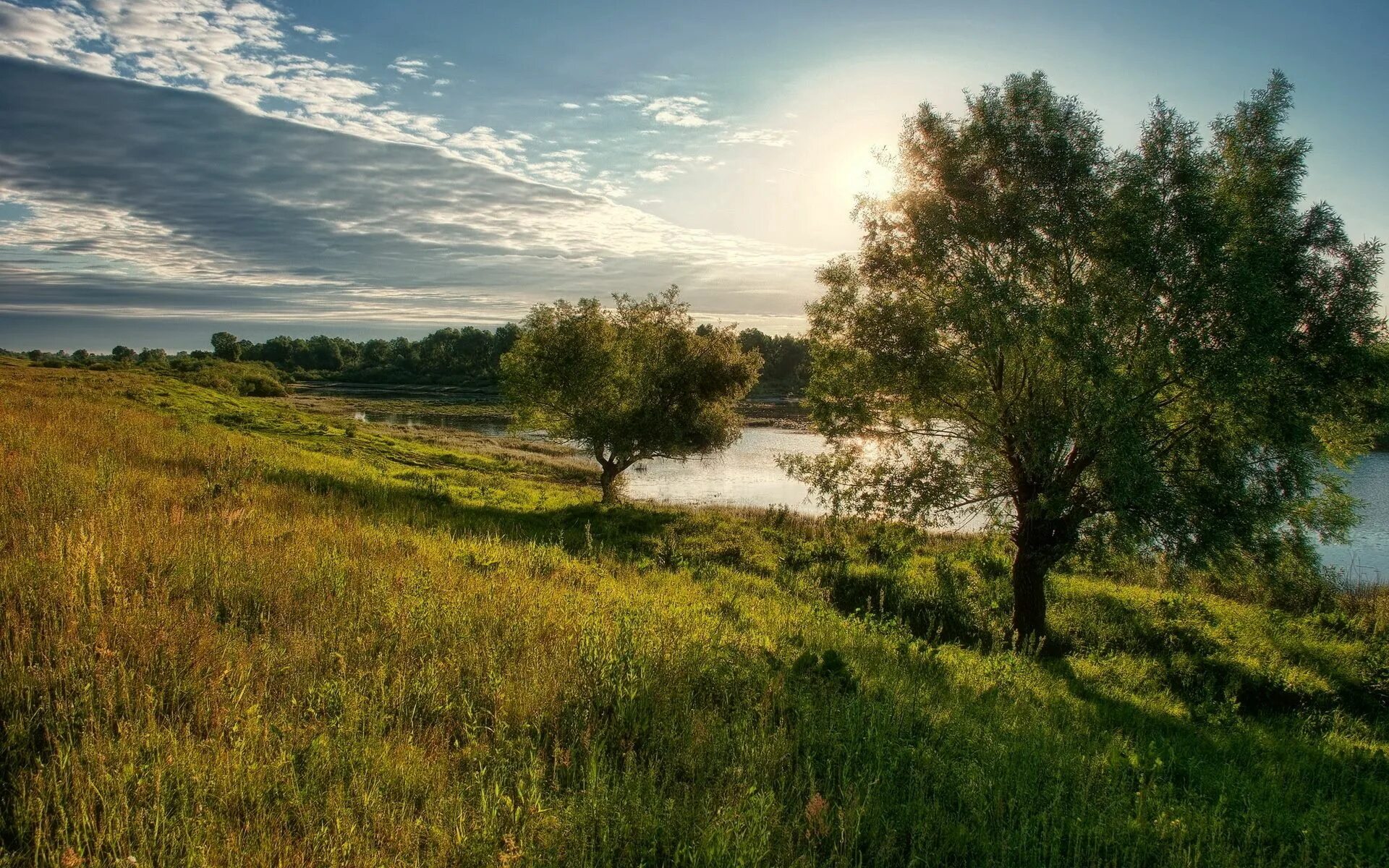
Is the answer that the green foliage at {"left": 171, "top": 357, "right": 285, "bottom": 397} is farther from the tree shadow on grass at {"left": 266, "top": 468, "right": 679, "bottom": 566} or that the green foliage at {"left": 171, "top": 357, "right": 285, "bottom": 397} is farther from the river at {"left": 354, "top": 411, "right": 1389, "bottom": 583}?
the tree shadow on grass at {"left": 266, "top": 468, "right": 679, "bottom": 566}

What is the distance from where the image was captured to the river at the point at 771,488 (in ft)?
105

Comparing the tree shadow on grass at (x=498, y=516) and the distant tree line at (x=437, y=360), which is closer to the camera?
the tree shadow on grass at (x=498, y=516)

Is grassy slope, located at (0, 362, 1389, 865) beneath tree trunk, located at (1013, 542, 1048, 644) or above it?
above

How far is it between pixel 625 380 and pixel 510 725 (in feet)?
93.7

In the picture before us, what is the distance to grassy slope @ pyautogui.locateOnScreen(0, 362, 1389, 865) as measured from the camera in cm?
388

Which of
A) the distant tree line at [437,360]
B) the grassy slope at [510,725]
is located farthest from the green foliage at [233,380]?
the grassy slope at [510,725]

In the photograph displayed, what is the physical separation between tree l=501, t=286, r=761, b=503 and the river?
10.3 ft

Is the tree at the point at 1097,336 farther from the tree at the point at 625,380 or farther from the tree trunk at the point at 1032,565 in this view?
the tree at the point at 625,380

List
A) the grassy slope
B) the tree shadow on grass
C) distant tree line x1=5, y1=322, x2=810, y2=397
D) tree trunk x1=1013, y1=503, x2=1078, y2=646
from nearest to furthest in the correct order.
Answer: the grassy slope < the tree shadow on grass < tree trunk x1=1013, y1=503, x2=1078, y2=646 < distant tree line x1=5, y1=322, x2=810, y2=397

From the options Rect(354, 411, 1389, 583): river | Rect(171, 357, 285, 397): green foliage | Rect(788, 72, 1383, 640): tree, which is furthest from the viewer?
Rect(171, 357, 285, 397): green foliage

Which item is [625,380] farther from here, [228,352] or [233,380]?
[228,352]

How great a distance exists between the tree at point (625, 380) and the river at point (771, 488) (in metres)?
3.13

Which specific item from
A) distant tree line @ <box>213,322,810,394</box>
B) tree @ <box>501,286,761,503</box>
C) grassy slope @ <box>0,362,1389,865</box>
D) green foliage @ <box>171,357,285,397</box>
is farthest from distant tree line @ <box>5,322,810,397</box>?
grassy slope @ <box>0,362,1389,865</box>

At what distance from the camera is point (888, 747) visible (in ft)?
18.8
